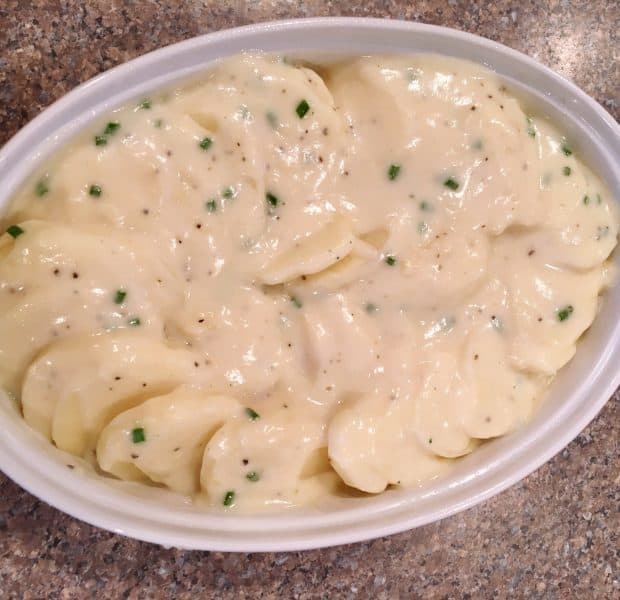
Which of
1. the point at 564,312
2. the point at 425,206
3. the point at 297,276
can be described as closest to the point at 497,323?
the point at 564,312

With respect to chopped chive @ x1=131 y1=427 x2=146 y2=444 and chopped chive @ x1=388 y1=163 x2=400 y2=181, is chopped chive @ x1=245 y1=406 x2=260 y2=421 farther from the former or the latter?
chopped chive @ x1=388 y1=163 x2=400 y2=181

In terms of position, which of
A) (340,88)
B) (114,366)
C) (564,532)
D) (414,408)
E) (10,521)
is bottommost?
(564,532)

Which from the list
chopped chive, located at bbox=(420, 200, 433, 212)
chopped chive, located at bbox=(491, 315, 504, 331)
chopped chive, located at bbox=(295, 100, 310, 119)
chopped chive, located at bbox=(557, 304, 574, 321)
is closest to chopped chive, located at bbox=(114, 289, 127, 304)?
chopped chive, located at bbox=(295, 100, 310, 119)

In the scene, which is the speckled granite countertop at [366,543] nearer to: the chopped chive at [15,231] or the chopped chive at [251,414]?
the chopped chive at [15,231]

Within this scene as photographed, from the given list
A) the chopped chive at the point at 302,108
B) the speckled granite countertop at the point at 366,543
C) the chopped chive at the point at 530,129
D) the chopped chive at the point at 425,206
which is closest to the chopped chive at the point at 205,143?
the chopped chive at the point at 302,108

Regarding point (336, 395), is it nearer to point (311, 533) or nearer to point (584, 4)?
point (311, 533)

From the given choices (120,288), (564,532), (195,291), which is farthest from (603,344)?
(120,288)
